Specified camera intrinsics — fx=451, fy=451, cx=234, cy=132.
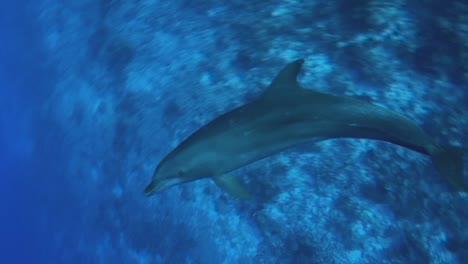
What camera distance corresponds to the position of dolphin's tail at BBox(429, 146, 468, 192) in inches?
197

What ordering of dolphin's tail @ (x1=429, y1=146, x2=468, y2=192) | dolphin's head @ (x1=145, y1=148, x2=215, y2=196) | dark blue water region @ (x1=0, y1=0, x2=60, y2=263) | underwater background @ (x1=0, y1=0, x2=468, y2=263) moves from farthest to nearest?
1. dark blue water region @ (x1=0, y1=0, x2=60, y2=263)
2. underwater background @ (x1=0, y1=0, x2=468, y2=263)
3. dolphin's head @ (x1=145, y1=148, x2=215, y2=196)
4. dolphin's tail @ (x1=429, y1=146, x2=468, y2=192)

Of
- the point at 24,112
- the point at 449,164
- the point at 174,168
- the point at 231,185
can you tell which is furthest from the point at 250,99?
the point at 24,112

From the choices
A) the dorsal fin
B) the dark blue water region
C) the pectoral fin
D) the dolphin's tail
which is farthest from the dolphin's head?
the dark blue water region

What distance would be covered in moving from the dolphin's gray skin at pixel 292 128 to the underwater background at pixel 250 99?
2.75m

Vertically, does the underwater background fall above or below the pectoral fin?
below

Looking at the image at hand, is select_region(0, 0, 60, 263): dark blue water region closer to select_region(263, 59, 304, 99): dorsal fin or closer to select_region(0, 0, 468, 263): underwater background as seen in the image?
select_region(0, 0, 468, 263): underwater background

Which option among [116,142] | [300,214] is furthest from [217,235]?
[116,142]

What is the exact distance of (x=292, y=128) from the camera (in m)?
5.18

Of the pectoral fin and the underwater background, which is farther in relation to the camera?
the underwater background

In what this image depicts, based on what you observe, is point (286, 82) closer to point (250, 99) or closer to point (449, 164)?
point (449, 164)

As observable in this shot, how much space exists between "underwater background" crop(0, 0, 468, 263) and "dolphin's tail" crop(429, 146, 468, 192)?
260cm

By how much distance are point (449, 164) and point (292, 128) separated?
1.78 m

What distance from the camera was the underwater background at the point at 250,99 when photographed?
7.74 meters

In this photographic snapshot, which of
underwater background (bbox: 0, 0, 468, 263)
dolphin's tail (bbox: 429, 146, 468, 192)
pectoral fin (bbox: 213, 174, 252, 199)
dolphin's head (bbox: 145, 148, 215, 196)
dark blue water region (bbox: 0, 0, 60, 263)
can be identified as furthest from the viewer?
dark blue water region (bbox: 0, 0, 60, 263)
